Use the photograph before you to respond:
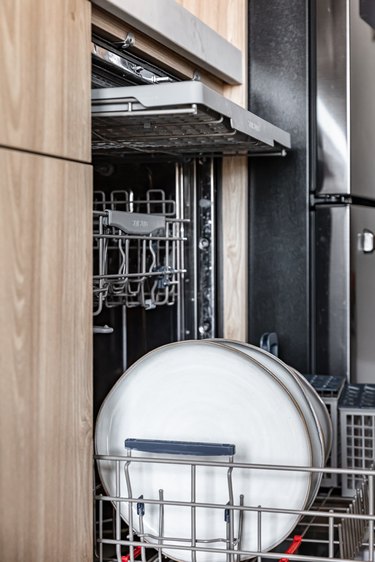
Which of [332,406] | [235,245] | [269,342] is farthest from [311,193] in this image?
[332,406]

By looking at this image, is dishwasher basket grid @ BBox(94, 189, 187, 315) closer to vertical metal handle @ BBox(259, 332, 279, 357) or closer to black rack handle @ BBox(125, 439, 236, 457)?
vertical metal handle @ BBox(259, 332, 279, 357)

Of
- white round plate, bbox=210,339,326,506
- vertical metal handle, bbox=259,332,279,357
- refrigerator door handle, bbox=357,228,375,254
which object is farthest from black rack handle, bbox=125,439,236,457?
refrigerator door handle, bbox=357,228,375,254

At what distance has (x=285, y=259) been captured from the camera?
1679 mm

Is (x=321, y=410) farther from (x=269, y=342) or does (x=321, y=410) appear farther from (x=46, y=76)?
(x=46, y=76)

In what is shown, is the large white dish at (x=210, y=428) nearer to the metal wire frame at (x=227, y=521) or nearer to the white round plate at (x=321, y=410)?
the metal wire frame at (x=227, y=521)

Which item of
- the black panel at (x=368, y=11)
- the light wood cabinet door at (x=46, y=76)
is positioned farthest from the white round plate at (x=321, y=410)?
the black panel at (x=368, y=11)

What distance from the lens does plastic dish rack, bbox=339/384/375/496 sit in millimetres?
1373

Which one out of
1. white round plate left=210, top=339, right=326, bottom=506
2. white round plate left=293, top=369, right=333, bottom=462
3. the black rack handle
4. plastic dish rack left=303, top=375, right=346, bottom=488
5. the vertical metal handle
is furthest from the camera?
the vertical metal handle

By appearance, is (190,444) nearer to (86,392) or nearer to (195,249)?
(86,392)

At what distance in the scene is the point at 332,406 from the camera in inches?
54.9

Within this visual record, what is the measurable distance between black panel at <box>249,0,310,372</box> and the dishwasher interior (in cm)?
8

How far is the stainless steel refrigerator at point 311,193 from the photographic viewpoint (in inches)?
65.3

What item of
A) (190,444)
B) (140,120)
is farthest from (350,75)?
(190,444)

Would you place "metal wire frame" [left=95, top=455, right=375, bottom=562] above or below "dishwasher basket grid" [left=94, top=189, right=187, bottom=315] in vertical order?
below
